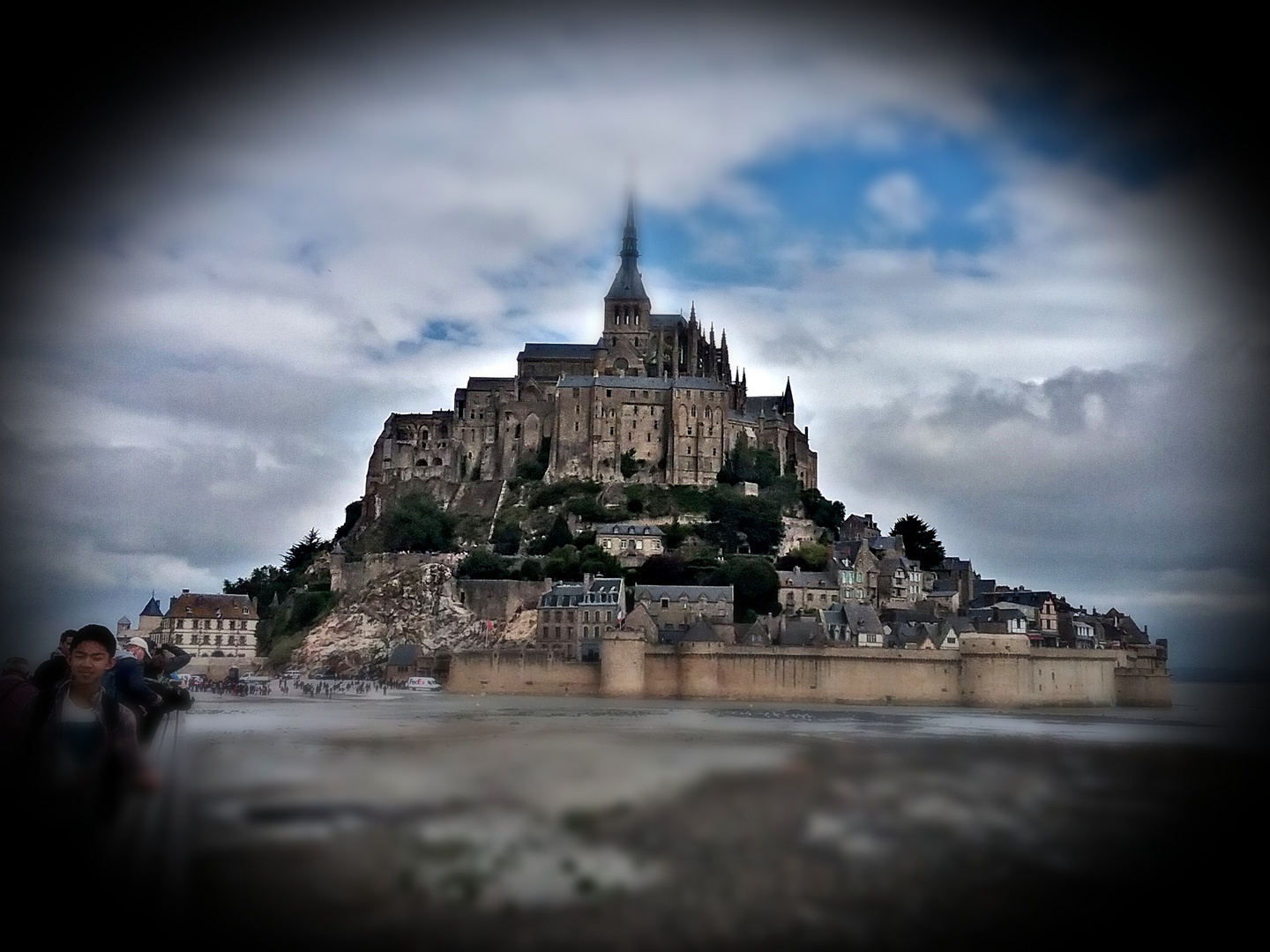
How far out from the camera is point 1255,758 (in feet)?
84.3

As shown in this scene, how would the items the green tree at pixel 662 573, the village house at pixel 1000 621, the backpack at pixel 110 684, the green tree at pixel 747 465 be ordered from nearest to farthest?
the backpack at pixel 110 684 < the village house at pixel 1000 621 < the green tree at pixel 662 573 < the green tree at pixel 747 465

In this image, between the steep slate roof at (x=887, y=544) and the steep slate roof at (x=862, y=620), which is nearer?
the steep slate roof at (x=862, y=620)

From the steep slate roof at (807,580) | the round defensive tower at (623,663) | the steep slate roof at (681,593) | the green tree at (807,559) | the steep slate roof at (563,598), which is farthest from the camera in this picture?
the green tree at (807,559)

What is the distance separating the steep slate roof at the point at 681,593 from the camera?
177 ft

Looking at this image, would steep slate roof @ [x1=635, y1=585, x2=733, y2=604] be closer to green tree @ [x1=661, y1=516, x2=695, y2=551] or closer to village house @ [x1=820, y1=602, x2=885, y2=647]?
village house @ [x1=820, y1=602, x2=885, y2=647]

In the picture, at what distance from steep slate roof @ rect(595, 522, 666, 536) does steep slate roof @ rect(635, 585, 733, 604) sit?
8083mm

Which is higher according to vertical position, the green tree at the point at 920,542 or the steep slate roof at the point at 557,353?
the steep slate roof at the point at 557,353

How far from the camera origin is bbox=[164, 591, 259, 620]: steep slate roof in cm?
6366

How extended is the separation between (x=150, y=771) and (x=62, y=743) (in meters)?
0.87

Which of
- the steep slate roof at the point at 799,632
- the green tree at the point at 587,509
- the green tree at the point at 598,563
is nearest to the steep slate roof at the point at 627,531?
the green tree at the point at 598,563

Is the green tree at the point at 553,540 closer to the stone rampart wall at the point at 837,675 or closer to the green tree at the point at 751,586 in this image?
the green tree at the point at 751,586

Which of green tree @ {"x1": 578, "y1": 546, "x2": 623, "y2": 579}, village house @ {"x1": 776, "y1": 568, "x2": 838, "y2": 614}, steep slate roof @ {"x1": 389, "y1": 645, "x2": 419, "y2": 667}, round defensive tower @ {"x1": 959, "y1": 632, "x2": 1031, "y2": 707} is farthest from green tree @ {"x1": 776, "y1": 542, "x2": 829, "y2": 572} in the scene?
steep slate roof @ {"x1": 389, "y1": 645, "x2": 419, "y2": 667}

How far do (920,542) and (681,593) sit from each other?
59.9 ft

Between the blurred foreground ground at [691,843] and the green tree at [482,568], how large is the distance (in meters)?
33.0
